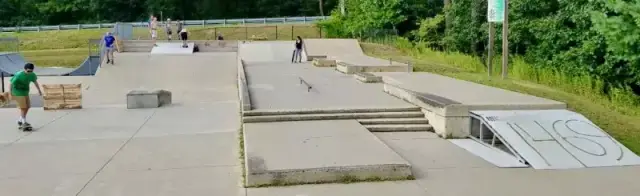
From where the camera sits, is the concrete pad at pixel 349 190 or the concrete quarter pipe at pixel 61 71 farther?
the concrete quarter pipe at pixel 61 71

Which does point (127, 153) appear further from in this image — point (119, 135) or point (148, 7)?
point (148, 7)

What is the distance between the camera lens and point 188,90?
18.8 meters

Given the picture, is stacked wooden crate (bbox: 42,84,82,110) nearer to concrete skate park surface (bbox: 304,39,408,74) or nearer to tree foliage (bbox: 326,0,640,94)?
concrete skate park surface (bbox: 304,39,408,74)

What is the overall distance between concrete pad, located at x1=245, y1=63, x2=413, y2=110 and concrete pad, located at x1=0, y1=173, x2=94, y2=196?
4.23 m

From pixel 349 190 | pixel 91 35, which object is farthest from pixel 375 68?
pixel 91 35

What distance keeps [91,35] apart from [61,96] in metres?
33.5

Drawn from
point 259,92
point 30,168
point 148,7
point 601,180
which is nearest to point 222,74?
point 259,92

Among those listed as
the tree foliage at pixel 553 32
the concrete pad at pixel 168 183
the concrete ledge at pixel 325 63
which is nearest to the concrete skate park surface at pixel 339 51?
the concrete ledge at pixel 325 63

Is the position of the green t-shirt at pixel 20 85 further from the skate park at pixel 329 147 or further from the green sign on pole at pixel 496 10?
the green sign on pole at pixel 496 10

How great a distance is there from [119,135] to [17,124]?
2.65 meters

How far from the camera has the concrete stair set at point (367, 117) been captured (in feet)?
34.3

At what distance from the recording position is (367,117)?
35.4 feet

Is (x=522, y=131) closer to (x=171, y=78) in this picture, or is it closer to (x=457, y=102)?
(x=457, y=102)

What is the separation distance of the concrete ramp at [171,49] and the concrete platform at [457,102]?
63.4 ft
